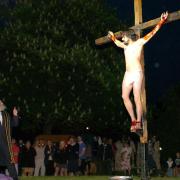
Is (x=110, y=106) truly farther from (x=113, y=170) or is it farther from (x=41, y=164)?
(x=41, y=164)

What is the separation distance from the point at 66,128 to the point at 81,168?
19933mm

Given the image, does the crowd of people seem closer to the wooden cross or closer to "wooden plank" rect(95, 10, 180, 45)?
"wooden plank" rect(95, 10, 180, 45)

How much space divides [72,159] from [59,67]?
1595cm

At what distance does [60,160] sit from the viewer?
83.0 feet

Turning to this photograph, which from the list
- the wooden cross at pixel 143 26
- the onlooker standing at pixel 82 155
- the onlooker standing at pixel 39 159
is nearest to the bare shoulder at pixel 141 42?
the wooden cross at pixel 143 26

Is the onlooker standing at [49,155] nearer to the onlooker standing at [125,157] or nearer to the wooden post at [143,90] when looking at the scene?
the onlooker standing at [125,157]

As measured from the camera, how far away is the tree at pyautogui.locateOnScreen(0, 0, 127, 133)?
130ft

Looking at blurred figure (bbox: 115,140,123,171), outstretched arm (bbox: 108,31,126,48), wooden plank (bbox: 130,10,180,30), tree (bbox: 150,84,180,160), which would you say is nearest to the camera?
wooden plank (bbox: 130,10,180,30)

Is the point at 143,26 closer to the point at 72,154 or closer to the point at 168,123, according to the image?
the point at 72,154

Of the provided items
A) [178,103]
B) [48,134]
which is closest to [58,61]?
[48,134]

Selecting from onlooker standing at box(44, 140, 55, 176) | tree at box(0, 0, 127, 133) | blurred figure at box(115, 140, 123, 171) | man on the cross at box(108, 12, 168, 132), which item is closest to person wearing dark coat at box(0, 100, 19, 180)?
man on the cross at box(108, 12, 168, 132)

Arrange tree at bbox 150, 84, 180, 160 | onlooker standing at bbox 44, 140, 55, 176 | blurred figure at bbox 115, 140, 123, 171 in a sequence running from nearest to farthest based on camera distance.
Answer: onlooker standing at bbox 44, 140, 55, 176 → blurred figure at bbox 115, 140, 123, 171 → tree at bbox 150, 84, 180, 160

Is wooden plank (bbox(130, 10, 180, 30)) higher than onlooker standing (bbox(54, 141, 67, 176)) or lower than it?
higher

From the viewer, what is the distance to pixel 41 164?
2662 cm
